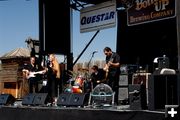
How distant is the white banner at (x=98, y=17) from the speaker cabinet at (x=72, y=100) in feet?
16.6

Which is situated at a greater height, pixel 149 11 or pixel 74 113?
pixel 149 11

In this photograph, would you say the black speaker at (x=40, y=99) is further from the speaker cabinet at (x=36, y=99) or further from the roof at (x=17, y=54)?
the roof at (x=17, y=54)

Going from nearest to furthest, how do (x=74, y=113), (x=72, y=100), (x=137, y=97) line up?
1. (x=137, y=97)
2. (x=74, y=113)
3. (x=72, y=100)

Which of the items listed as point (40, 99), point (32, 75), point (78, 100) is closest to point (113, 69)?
point (78, 100)

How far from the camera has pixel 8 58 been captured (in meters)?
17.2

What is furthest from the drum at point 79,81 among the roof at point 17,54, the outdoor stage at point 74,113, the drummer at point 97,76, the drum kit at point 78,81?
the roof at point 17,54

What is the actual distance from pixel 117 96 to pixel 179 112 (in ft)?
11.3

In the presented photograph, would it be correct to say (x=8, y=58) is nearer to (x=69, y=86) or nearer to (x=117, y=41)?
(x=117, y=41)

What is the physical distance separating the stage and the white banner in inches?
195

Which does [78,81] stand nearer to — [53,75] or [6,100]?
[53,75]

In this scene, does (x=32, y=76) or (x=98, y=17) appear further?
(x=98, y=17)

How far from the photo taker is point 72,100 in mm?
9258

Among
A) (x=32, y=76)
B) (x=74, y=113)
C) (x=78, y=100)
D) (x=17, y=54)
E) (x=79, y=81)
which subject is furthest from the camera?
(x=17, y=54)

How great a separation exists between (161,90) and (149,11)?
677 cm
